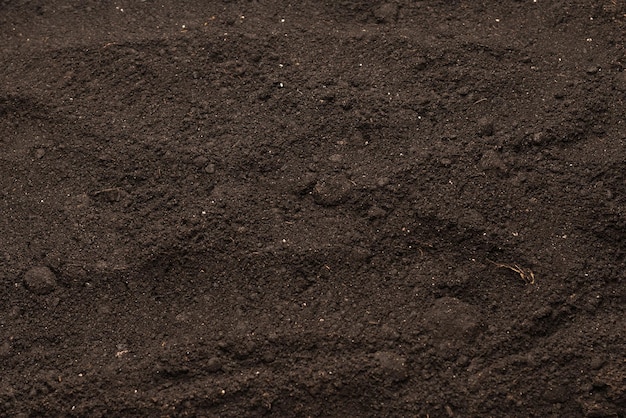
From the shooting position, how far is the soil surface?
69.3 inches

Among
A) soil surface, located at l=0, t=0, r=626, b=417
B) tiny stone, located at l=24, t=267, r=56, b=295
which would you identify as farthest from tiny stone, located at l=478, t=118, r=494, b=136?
tiny stone, located at l=24, t=267, r=56, b=295

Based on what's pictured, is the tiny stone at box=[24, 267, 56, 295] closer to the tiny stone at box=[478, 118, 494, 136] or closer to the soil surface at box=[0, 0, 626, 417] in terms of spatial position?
the soil surface at box=[0, 0, 626, 417]

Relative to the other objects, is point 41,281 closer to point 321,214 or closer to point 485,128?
point 321,214

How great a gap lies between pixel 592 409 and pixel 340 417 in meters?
0.48

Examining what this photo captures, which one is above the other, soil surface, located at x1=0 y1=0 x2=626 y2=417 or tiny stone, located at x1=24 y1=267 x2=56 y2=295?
soil surface, located at x1=0 y1=0 x2=626 y2=417

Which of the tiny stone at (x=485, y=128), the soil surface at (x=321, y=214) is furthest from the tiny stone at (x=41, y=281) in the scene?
the tiny stone at (x=485, y=128)

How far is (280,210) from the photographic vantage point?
6.21 feet

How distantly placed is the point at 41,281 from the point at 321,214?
602 millimetres

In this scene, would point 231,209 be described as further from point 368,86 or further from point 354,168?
point 368,86

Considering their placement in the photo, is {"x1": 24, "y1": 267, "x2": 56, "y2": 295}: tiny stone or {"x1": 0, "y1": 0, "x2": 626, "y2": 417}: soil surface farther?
{"x1": 24, "y1": 267, "x2": 56, "y2": 295}: tiny stone

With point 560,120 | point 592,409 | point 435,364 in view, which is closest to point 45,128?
point 435,364

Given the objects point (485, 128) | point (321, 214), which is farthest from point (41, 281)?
point (485, 128)

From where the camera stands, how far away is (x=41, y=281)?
187 centimetres

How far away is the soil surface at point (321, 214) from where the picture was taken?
1761 mm
